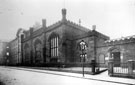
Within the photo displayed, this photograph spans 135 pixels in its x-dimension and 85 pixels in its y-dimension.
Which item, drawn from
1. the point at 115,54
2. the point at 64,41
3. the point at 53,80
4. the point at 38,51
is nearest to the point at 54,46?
the point at 64,41

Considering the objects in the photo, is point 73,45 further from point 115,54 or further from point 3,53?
point 3,53

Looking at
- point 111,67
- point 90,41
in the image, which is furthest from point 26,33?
point 111,67

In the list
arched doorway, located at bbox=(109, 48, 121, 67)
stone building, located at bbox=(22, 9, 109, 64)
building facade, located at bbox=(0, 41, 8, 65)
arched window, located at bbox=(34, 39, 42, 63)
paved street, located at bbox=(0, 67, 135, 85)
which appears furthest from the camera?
building facade, located at bbox=(0, 41, 8, 65)

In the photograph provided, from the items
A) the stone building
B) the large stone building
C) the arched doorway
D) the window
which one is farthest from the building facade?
the arched doorway

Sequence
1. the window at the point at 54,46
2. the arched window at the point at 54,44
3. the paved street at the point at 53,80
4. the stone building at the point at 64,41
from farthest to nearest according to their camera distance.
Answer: the window at the point at 54,46, the arched window at the point at 54,44, the stone building at the point at 64,41, the paved street at the point at 53,80

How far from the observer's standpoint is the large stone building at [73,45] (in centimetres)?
2073

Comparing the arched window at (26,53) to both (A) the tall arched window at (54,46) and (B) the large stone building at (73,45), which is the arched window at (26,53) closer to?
(B) the large stone building at (73,45)

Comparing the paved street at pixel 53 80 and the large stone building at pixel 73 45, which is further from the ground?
the large stone building at pixel 73 45

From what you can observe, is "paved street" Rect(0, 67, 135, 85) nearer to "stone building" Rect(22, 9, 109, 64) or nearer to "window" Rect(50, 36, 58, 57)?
"stone building" Rect(22, 9, 109, 64)

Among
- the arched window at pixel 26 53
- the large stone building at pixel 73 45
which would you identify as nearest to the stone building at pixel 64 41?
the large stone building at pixel 73 45

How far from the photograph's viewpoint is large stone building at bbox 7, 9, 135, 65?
2073cm

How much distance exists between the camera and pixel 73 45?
2748 cm

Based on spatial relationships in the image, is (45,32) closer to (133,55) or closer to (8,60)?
(133,55)

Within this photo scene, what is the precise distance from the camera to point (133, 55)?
19.2 metres
